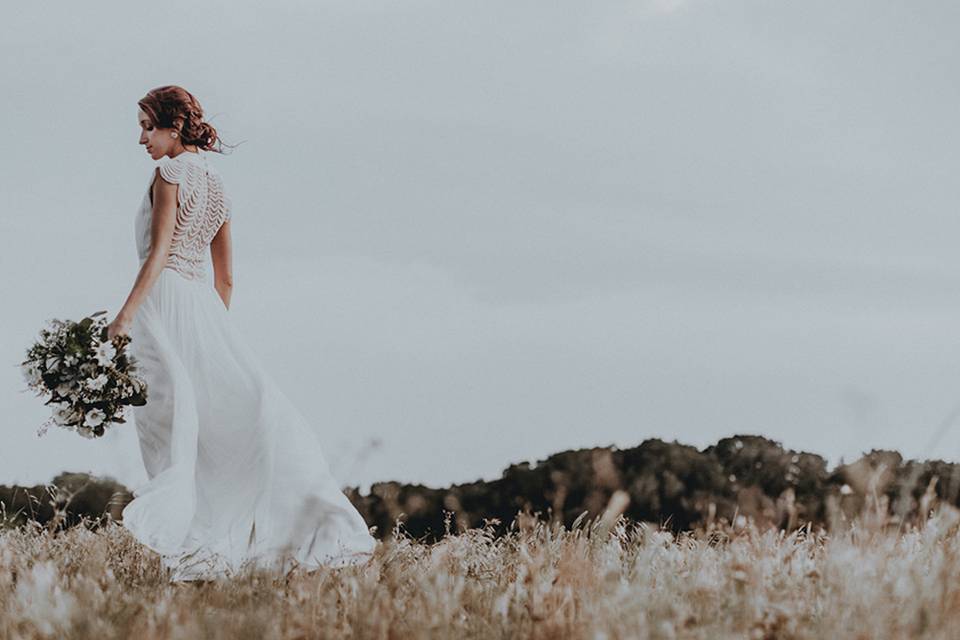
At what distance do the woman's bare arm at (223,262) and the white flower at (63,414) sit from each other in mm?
1230

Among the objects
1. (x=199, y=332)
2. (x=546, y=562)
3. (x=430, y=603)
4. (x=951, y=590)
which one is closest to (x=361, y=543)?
(x=546, y=562)

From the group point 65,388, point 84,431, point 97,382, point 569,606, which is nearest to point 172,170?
point 97,382

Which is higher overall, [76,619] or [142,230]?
[142,230]

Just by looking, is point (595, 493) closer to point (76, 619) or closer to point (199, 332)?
point (199, 332)

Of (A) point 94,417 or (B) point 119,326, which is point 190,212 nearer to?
(B) point 119,326

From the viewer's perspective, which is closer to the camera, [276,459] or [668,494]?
[276,459]

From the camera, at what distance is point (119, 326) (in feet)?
21.8

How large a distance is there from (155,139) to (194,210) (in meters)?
0.53

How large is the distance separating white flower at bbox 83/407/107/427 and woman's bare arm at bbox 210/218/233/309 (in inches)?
45.3

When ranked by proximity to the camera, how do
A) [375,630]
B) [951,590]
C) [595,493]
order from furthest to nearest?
1. [595,493]
2. [951,590]
3. [375,630]

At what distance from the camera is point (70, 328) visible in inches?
262

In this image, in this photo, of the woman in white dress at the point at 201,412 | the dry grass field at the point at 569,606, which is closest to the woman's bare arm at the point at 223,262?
the woman in white dress at the point at 201,412

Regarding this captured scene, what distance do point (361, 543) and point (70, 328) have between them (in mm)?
2175

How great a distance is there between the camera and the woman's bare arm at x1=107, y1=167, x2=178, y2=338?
21.8 ft
